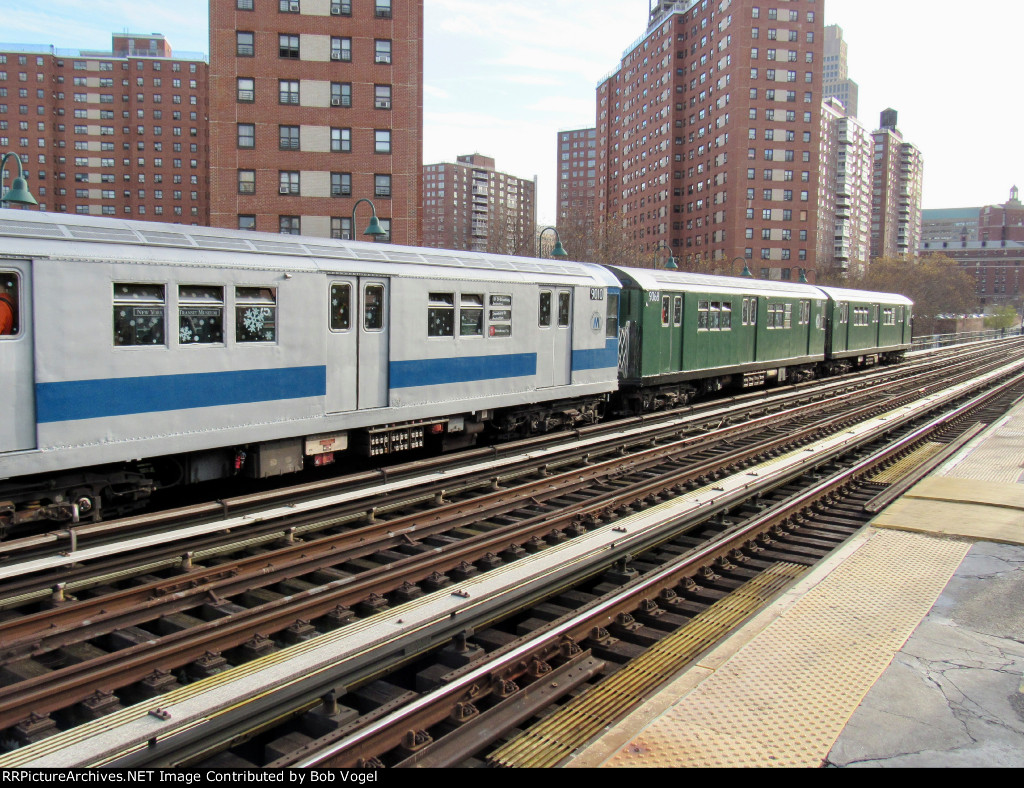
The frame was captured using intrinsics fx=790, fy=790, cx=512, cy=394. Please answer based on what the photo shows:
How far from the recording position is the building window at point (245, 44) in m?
44.0

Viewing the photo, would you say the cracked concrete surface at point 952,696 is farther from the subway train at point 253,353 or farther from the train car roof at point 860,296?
the train car roof at point 860,296

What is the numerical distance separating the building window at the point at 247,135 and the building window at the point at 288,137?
1409 millimetres

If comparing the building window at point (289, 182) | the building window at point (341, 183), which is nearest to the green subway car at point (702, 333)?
the building window at point (341, 183)

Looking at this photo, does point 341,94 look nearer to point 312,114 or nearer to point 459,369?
point 312,114

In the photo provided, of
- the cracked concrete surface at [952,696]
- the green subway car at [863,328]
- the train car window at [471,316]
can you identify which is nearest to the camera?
the cracked concrete surface at [952,696]

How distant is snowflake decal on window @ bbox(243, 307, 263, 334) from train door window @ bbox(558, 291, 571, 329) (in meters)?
6.51

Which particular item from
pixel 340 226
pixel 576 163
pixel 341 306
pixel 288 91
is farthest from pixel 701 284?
pixel 576 163

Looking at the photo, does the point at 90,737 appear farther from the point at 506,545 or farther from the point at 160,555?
the point at 506,545

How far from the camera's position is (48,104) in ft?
373

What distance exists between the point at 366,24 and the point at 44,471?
42828 mm

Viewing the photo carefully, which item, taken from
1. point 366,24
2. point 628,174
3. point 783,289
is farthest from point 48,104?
point 783,289

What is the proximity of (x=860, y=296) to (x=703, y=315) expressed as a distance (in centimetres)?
1490

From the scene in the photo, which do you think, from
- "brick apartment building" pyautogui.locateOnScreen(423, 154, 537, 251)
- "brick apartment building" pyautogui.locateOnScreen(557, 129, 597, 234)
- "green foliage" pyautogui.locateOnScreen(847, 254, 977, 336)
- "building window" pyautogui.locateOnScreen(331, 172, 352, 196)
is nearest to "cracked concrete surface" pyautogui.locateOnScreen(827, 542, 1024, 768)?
"building window" pyautogui.locateOnScreen(331, 172, 352, 196)
